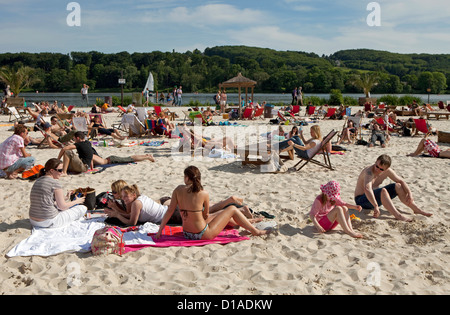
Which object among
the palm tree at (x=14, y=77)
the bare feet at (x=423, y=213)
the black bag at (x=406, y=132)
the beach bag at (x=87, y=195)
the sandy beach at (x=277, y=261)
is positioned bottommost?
the sandy beach at (x=277, y=261)

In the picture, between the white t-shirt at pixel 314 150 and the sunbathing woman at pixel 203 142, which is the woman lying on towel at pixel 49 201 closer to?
the white t-shirt at pixel 314 150

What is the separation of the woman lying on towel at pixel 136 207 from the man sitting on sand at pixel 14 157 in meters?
2.82

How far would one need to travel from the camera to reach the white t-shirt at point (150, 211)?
173 inches

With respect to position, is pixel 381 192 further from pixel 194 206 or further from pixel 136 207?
pixel 136 207

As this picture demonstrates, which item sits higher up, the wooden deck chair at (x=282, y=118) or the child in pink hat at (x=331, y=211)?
the wooden deck chair at (x=282, y=118)

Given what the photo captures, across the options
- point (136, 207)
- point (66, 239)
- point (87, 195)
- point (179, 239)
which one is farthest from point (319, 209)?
point (87, 195)

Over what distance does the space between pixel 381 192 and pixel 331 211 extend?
0.87m

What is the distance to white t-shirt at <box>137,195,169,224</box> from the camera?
441cm

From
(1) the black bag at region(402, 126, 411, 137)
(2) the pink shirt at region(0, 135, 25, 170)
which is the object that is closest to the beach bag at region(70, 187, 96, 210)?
(2) the pink shirt at region(0, 135, 25, 170)

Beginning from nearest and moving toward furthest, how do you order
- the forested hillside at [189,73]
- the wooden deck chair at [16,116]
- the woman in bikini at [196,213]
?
the woman in bikini at [196,213]
the wooden deck chair at [16,116]
the forested hillside at [189,73]

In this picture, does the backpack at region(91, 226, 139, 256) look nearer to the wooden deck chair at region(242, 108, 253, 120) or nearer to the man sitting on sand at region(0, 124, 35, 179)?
the man sitting on sand at region(0, 124, 35, 179)

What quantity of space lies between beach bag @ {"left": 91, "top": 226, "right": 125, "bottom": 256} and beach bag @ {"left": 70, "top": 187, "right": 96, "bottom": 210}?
135cm

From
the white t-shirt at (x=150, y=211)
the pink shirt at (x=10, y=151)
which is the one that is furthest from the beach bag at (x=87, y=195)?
the pink shirt at (x=10, y=151)

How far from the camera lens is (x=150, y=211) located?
14.5ft
